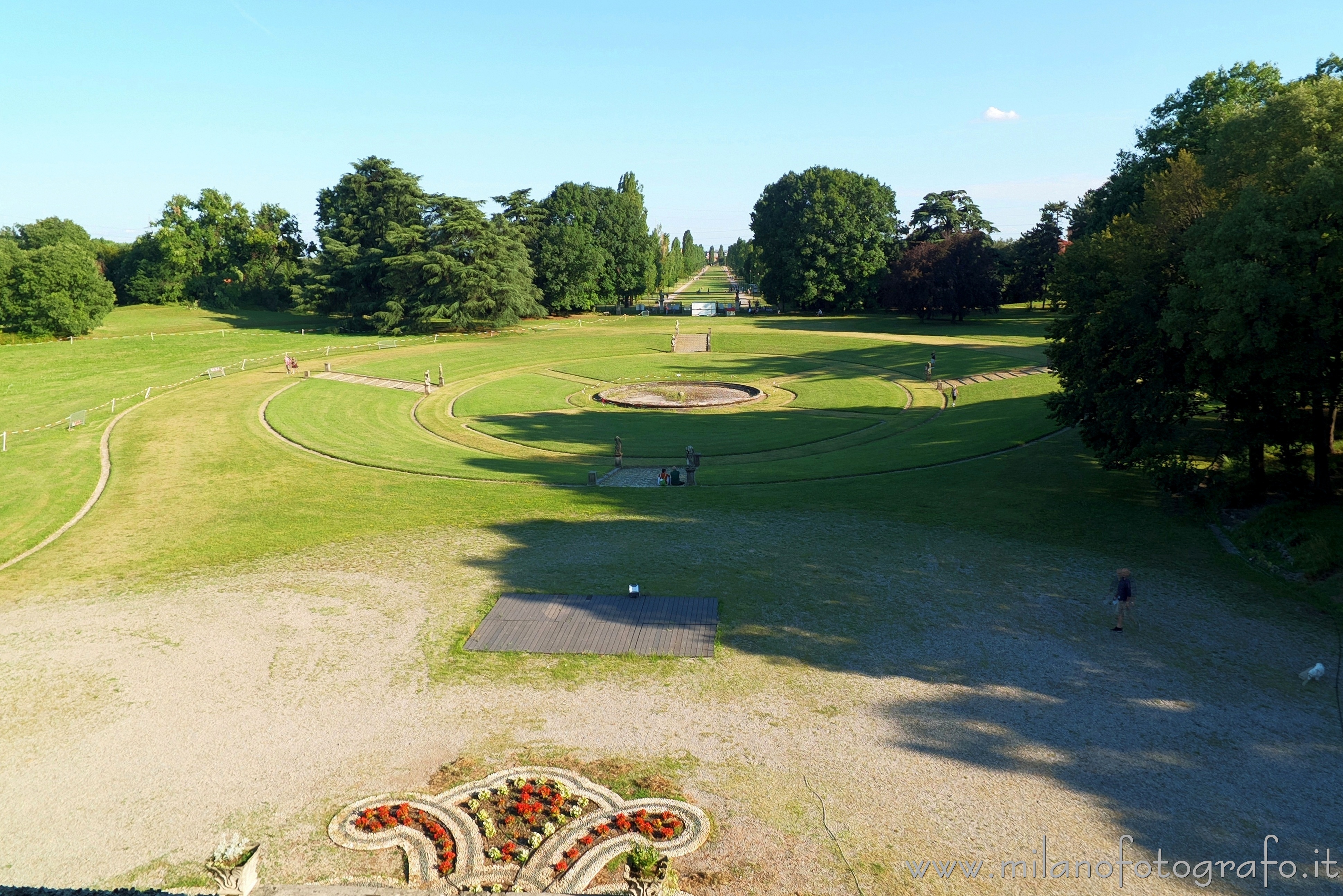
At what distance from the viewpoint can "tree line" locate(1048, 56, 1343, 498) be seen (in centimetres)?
2183

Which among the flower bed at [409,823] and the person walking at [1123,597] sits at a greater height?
the person walking at [1123,597]

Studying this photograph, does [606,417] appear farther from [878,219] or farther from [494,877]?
[878,219]

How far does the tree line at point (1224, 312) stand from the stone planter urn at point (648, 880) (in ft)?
69.6

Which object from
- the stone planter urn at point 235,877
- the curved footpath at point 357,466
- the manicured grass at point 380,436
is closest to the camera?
the stone planter urn at point 235,877

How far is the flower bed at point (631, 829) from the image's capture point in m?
11.5

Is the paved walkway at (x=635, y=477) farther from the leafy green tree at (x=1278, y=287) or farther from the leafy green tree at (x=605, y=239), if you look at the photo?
the leafy green tree at (x=605, y=239)

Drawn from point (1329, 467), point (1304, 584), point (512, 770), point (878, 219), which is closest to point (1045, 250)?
point (878, 219)

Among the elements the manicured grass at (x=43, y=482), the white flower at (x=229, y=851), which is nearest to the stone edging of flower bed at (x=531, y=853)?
the white flower at (x=229, y=851)

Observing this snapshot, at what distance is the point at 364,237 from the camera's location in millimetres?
102500

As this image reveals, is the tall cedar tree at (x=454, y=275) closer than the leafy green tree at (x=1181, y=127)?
No

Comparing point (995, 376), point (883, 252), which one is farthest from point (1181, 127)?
point (883, 252)

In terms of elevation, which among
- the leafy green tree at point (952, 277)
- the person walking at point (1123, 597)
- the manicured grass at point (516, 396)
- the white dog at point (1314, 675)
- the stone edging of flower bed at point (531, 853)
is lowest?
the stone edging of flower bed at point (531, 853)

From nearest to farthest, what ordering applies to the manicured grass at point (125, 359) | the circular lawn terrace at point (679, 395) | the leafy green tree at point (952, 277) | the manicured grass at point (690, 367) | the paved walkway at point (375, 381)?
1. the manicured grass at point (125, 359)
2. the circular lawn terrace at point (679, 395)
3. the paved walkway at point (375, 381)
4. the manicured grass at point (690, 367)
5. the leafy green tree at point (952, 277)

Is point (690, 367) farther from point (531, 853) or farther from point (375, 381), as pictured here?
point (531, 853)
